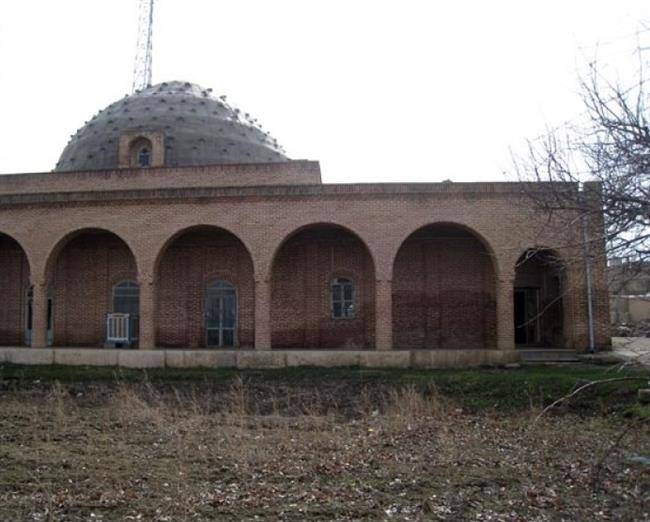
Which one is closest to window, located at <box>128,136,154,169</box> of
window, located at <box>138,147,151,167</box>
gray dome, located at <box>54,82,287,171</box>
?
window, located at <box>138,147,151,167</box>

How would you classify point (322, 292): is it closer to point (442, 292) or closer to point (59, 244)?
point (442, 292)

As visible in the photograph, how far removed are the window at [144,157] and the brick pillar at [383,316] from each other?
476 inches

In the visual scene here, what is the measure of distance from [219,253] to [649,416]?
14210mm

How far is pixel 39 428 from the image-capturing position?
980cm

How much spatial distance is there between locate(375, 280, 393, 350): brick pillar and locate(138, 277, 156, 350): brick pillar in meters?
6.84

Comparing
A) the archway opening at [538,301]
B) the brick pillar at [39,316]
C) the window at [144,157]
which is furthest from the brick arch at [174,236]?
the archway opening at [538,301]

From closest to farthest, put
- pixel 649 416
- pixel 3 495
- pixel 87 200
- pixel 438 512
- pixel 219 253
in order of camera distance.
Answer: pixel 438 512 → pixel 3 495 → pixel 649 416 → pixel 87 200 → pixel 219 253

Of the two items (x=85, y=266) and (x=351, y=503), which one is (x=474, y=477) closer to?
(x=351, y=503)

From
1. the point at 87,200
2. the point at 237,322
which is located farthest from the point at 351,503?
the point at 87,200

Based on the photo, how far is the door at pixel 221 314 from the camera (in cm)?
2017

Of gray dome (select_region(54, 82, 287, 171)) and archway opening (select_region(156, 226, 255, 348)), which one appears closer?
archway opening (select_region(156, 226, 255, 348))

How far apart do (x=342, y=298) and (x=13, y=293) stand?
11817mm

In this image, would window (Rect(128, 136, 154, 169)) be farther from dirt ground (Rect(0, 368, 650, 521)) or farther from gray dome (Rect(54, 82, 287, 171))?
dirt ground (Rect(0, 368, 650, 521))

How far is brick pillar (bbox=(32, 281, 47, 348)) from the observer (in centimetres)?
1873
